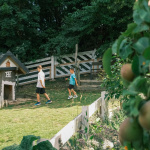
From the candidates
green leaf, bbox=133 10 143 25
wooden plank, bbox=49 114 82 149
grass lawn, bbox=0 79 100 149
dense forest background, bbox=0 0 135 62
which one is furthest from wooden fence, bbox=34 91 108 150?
dense forest background, bbox=0 0 135 62

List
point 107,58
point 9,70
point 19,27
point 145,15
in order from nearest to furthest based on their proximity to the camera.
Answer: point 145,15
point 107,58
point 9,70
point 19,27

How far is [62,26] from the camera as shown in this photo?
1434cm

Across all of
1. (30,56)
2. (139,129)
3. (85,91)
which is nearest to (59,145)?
(139,129)

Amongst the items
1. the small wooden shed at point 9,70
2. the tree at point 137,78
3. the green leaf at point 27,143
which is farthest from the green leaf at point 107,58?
the small wooden shed at point 9,70

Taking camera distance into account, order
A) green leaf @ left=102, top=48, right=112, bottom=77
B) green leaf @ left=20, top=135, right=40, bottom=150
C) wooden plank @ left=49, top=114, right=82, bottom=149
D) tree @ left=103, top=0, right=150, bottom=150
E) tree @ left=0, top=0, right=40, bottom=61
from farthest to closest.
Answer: tree @ left=0, top=0, right=40, bottom=61, wooden plank @ left=49, top=114, right=82, bottom=149, green leaf @ left=20, top=135, right=40, bottom=150, green leaf @ left=102, top=48, right=112, bottom=77, tree @ left=103, top=0, right=150, bottom=150

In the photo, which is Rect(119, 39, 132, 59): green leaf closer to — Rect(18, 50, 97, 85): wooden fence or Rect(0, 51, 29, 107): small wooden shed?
Rect(0, 51, 29, 107): small wooden shed

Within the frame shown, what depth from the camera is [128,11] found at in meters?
13.0

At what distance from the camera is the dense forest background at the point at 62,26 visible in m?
12.8

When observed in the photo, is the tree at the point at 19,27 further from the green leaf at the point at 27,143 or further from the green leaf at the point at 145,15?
the green leaf at the point at 145,15

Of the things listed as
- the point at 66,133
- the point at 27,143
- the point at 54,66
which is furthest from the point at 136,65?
the point at 54,66

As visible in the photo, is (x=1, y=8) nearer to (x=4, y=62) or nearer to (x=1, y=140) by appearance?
(x=4, y=62)

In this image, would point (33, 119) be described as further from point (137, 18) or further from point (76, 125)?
point (137, 18)

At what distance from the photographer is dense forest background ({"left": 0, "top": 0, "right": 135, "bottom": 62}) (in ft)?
41.8

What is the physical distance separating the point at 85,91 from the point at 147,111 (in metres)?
10.5
